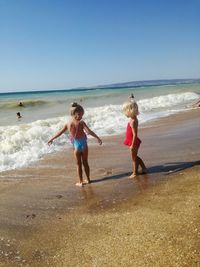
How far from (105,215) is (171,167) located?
101 inches

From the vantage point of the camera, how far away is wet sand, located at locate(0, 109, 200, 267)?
3.55 m

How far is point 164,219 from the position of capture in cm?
417

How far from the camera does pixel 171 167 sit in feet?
22.5

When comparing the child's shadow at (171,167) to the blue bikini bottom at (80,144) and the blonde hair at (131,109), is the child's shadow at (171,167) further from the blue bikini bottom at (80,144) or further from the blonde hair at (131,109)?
the blue bikini bottom at (80,144)

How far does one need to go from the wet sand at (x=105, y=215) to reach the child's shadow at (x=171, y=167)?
2 centimetres

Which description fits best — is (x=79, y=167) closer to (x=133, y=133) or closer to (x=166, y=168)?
(x=133, y=133)

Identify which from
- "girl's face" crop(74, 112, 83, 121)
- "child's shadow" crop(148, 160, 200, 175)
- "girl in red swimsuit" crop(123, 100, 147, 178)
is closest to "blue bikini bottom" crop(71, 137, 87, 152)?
"girl's face" crop(74, 112, 83, 121)

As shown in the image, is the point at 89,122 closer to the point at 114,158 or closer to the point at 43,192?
the point at 114,158

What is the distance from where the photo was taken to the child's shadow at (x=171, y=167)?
6.60m

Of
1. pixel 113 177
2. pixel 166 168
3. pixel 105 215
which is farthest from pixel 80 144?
pixel 105 215

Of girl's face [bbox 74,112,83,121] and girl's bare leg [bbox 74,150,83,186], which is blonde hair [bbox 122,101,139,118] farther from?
girl's bare leg [bbox 74,150,83,186]

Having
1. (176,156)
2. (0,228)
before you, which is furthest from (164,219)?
(176,156)

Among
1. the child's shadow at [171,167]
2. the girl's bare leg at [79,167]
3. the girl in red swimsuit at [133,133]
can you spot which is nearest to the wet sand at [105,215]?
the child's shadow at [171,167]

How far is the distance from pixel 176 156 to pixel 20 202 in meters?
3.52
